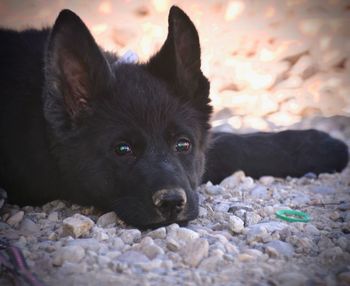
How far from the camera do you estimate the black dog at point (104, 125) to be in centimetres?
307

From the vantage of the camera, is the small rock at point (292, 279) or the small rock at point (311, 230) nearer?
the small rock at point (292, 279)

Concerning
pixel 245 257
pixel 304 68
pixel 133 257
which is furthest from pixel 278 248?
pixel 304 68

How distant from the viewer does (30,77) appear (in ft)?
12.0

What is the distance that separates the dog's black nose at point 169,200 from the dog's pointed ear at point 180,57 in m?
0.99


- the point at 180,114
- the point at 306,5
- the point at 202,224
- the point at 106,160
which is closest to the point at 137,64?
the point at 180,114

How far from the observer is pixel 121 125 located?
10.5 ft

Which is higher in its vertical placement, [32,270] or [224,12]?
[224,12]

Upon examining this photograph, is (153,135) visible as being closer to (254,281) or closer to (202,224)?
(202,224)

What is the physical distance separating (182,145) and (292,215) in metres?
0.93

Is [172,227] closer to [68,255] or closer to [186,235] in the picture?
[186,235]

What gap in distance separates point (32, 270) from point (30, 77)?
179cm

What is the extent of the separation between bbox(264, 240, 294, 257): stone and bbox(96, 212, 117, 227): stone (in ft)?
3.21

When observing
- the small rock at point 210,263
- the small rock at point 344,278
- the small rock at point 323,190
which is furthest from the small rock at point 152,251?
the small rock at point 323,190

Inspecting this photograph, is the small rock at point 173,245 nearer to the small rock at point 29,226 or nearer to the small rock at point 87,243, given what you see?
the small rock at point 87,243
